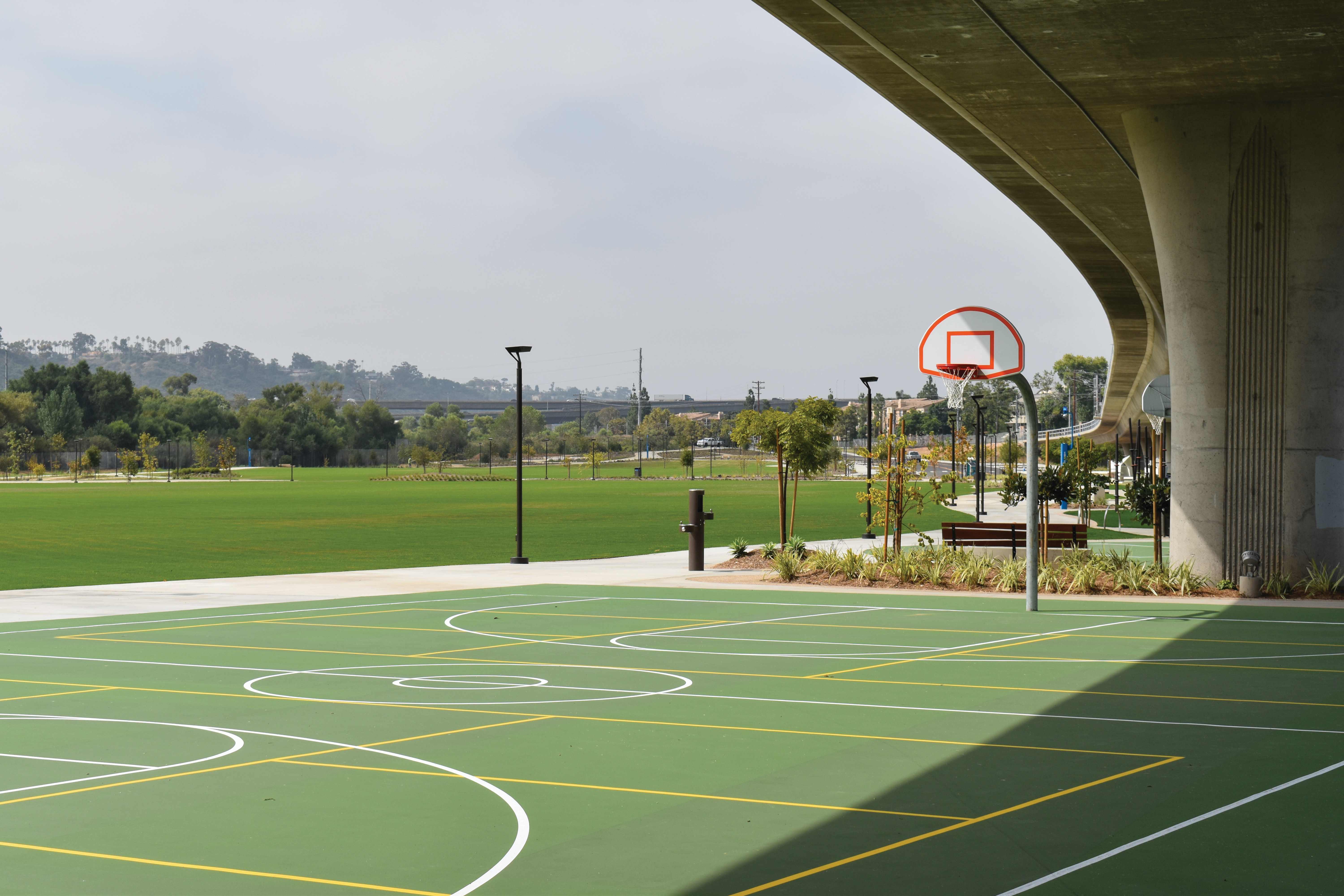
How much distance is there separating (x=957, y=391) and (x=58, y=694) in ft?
72.6

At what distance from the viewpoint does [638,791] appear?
8.59 m

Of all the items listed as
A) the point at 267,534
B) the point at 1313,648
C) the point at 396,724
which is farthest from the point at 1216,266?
the point at 267,534

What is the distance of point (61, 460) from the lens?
14950cm

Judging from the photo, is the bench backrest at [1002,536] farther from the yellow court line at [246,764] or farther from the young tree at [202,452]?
the young tree at [202,452]

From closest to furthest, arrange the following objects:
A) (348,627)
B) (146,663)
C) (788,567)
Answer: (146,663) < (348,627) < (788,567)

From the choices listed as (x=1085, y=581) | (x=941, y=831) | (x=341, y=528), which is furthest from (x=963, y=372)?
(x=341, y=528)

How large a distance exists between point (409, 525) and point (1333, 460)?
31748mm

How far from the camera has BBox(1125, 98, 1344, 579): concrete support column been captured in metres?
21.8

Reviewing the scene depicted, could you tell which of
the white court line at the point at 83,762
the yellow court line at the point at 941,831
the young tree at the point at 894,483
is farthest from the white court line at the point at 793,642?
the young tree at the point at 894,483

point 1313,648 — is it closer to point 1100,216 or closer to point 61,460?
point 1100,216

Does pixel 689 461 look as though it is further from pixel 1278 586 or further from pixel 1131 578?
pixel 1278 586

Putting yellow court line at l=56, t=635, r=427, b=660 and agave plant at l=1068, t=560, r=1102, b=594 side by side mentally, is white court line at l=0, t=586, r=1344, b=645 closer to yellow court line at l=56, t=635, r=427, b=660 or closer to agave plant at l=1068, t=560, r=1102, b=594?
yellow court line at l=56, t=635, r=427, b=660

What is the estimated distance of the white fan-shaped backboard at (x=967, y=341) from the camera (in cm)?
2267

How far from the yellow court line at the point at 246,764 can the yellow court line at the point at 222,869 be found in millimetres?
1141
